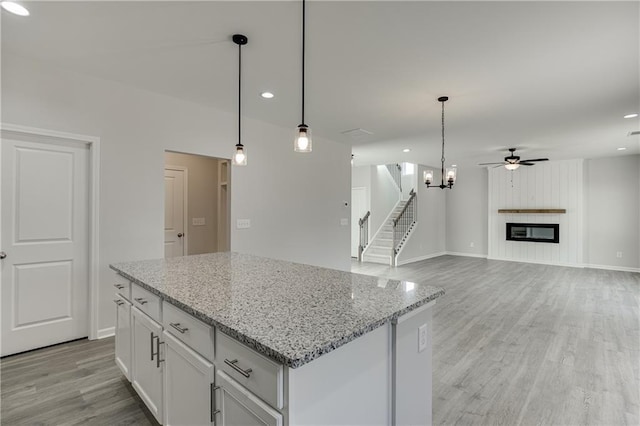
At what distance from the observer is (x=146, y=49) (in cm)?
267

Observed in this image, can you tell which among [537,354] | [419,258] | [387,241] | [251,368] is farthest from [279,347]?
[419,258]

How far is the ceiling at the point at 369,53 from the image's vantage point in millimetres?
2162

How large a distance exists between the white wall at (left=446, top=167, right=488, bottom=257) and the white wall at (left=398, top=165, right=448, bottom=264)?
0.23 meters

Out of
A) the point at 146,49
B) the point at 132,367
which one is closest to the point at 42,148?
the point at 146,49

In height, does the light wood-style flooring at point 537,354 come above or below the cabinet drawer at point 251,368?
below

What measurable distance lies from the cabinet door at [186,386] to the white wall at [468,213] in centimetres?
969

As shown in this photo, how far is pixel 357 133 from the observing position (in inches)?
212

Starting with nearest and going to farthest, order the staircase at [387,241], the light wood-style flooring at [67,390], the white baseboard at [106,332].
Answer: the light wood-style flooring at [67,390]
the white baseboard at [106,332]
the staircase at [387,241]

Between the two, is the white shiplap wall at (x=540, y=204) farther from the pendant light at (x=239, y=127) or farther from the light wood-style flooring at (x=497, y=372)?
the pendant light at (x=239, y=127)

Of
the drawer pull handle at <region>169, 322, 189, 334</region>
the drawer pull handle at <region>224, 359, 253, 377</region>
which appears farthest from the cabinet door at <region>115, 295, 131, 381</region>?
the drawer pull handle at <region>224, 359, 253, 377</region>

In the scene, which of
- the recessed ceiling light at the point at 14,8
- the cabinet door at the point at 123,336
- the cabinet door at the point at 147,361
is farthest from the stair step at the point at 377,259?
the recessed ceiling light at the point at 14,8

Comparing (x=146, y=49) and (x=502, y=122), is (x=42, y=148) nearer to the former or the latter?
(x=146, y=49)

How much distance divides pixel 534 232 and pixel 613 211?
1681 mm

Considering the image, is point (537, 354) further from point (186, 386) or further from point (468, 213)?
point (468, 213)
